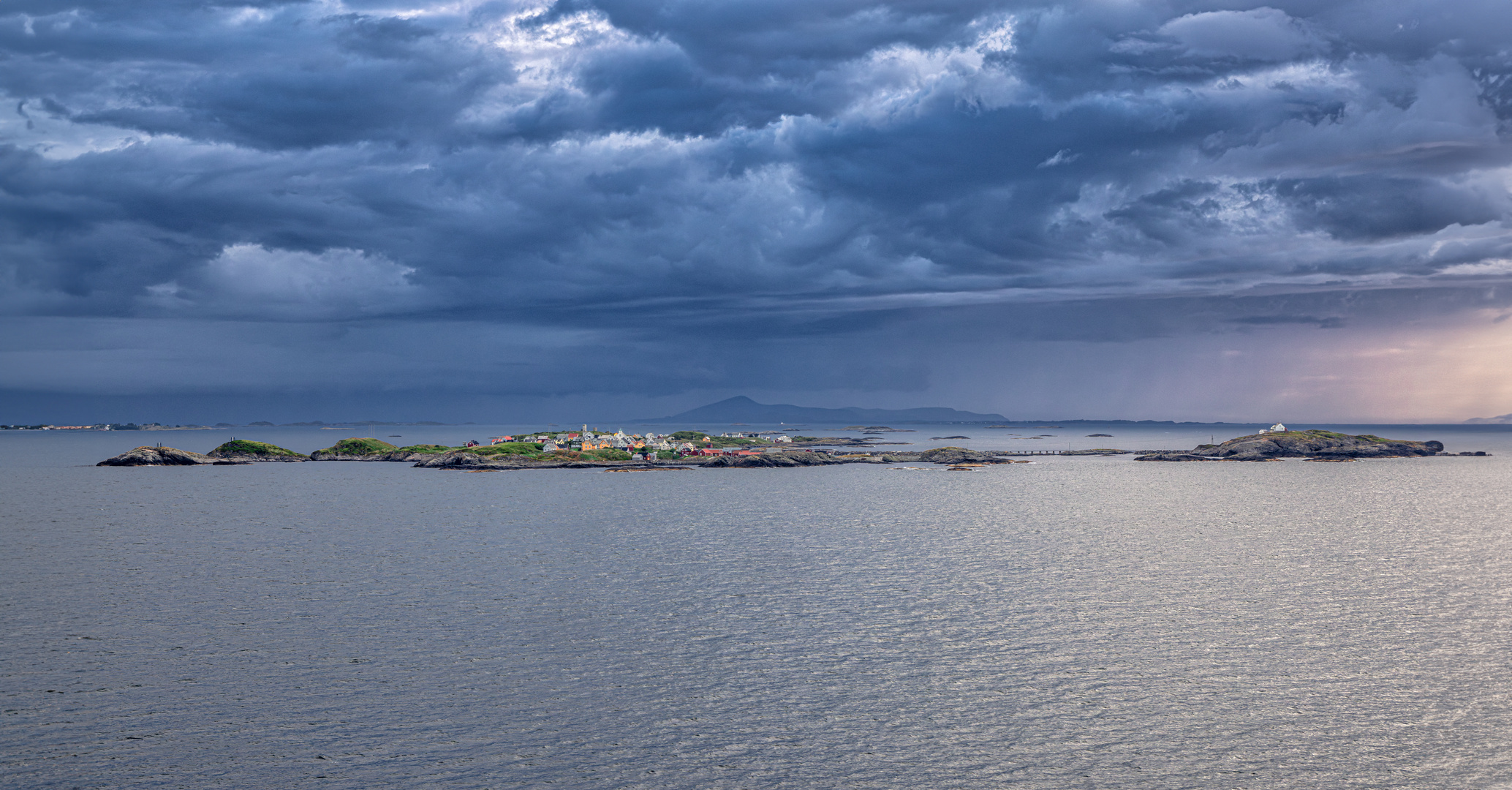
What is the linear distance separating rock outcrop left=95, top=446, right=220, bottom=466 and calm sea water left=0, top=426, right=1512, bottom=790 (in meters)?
112

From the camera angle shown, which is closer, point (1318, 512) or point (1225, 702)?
point (1225, 702)

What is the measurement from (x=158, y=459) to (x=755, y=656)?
190 m

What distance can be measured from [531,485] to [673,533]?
62.0 metres

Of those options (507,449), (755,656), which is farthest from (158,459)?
(755,656)

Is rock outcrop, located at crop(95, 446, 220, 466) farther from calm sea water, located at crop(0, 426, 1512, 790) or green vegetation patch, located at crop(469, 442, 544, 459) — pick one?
calm sea water, located at crop(0, 426, 1512, 790)

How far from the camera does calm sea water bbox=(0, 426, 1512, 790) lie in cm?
2586

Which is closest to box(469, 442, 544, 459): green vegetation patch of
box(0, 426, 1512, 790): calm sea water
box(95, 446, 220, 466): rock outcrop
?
box(95, 446, 220, 466): rock outcrop

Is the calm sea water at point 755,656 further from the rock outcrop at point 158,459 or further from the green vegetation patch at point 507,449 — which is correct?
the rock outcrop at point 158,459

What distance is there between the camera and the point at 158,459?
184375 mm

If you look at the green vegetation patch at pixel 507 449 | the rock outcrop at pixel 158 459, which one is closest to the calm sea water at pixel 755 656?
the green vegetation patch at pixel 507 449

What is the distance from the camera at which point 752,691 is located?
32.4 metres

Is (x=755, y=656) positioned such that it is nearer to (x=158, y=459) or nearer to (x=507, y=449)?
(x=507, y=449)

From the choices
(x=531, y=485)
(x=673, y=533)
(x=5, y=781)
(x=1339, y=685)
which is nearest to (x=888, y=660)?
(x=1339, y=685)

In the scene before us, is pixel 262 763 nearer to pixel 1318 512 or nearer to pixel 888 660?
pixel 888 660
